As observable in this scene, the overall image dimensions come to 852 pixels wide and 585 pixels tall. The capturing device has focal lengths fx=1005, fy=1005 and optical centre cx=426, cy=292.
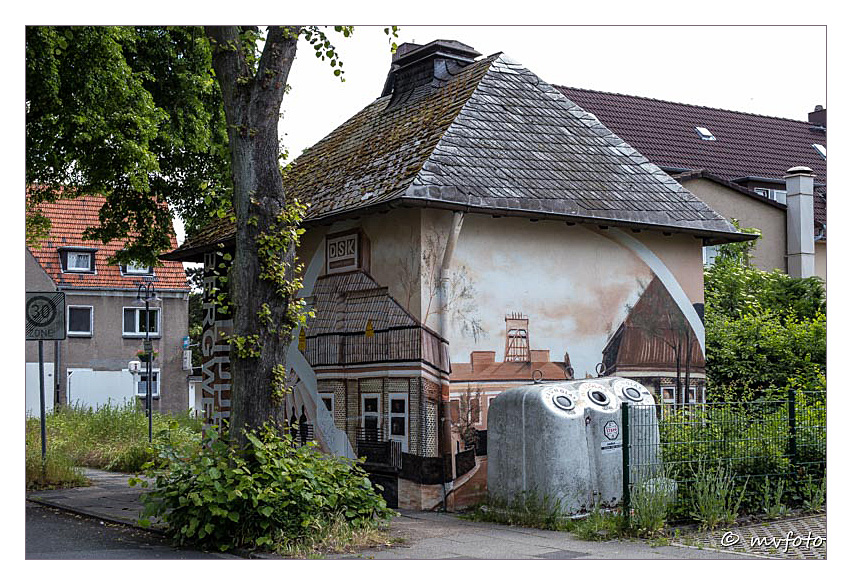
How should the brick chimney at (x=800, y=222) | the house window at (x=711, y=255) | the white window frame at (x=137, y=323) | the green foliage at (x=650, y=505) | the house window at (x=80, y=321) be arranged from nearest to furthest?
the green foliage at (x=650, y=505) → the house window at (x=711, y=255) → the brick chimney at (x=800, y=222) → the house window at (x=80, y=321) → the white window frame at (x=137, y=323)

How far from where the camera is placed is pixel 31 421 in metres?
20.4

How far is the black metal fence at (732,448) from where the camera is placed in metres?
11.1

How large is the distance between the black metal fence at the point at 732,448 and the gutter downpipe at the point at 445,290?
277 cm

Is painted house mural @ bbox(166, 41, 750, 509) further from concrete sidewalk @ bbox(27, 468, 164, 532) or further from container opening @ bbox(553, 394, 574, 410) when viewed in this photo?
concrete sidewalk @ bbox(27, 468, 164, 532)

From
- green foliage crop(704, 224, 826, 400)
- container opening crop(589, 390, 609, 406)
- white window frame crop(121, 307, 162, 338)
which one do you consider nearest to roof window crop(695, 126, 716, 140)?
green foliage crop(704, 224, 826, 400)

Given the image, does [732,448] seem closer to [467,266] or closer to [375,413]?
[467,266]

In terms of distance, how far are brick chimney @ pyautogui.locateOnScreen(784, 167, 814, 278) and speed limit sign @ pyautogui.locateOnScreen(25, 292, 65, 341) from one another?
55.2ft

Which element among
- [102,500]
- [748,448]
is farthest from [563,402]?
[102,500]

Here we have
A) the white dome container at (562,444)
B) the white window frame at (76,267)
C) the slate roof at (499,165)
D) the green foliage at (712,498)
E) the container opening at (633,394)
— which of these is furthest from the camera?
the white window frame at (76,267)

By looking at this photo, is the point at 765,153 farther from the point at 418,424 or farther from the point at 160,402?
the point at 160,402

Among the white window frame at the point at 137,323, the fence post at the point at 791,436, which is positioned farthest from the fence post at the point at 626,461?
the white window frame at the point at 137,323

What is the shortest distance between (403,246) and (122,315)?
1145 inches

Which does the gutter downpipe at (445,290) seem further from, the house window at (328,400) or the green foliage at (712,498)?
the green foliage at (712,498)

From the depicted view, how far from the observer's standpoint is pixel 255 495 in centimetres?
956
